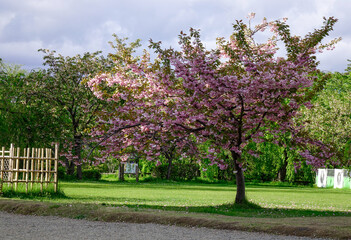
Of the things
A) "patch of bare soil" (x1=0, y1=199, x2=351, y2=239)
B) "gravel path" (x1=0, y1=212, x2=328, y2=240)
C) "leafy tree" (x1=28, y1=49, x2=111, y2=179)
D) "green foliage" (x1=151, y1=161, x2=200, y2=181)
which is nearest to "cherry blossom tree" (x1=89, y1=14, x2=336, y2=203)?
"patch of bare soil" (x1=0, y1=199, x2=351, y2=239)

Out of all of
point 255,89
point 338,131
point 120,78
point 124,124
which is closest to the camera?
point 255,89

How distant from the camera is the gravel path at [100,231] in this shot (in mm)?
8570

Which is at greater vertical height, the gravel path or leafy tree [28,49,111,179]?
leafy tree [28,49,111,179]

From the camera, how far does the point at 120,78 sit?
1611 cm

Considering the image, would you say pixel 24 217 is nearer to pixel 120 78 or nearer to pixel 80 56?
pixel 120 78

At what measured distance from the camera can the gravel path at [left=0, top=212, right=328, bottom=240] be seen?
28.1 ft

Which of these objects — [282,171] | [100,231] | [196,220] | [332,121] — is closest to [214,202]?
[196,220]

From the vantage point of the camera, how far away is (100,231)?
9.18 m

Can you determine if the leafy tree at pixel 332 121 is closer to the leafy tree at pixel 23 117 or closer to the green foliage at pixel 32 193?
the leafy tree at pixel 23 117

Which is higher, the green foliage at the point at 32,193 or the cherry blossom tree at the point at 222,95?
the cherry blossom tree at the point at 222,95

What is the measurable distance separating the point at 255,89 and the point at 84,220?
5.76m

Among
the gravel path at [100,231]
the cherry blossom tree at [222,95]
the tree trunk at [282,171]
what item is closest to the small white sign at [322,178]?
the tree trunk at [282,171]

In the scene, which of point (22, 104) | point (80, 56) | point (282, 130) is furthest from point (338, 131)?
point (282, 130)

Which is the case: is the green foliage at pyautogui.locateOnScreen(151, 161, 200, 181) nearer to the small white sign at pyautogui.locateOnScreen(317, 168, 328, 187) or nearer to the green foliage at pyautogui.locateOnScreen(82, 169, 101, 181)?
the green foliage at pyautogui.locateOnScreen(82, 169, 101, 181)
